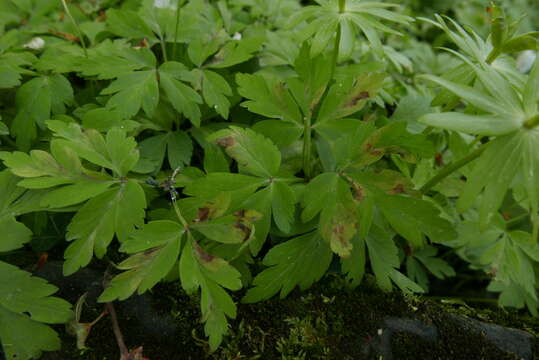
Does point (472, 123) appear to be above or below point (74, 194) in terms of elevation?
above

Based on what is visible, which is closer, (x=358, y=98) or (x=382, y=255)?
(x=382, y=255)

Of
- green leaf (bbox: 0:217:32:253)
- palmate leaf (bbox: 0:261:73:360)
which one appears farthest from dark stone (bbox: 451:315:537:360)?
green leaf (bbox: 0:217:32:253)

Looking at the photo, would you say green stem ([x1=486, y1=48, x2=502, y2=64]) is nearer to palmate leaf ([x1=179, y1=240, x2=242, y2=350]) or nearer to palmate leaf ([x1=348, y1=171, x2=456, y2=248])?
palmate leaf ([x1=348, y1=171, x2=456, y2=248])

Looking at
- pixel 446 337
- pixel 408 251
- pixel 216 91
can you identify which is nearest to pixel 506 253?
pixel 408 251

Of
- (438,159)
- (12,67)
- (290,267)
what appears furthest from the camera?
(438,159)

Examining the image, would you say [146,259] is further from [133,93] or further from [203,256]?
[133,93]

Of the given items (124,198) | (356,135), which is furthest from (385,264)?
(124,198)

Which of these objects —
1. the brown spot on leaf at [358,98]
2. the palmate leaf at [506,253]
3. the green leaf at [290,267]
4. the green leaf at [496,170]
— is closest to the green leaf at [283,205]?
the green leaf at [290,267]
